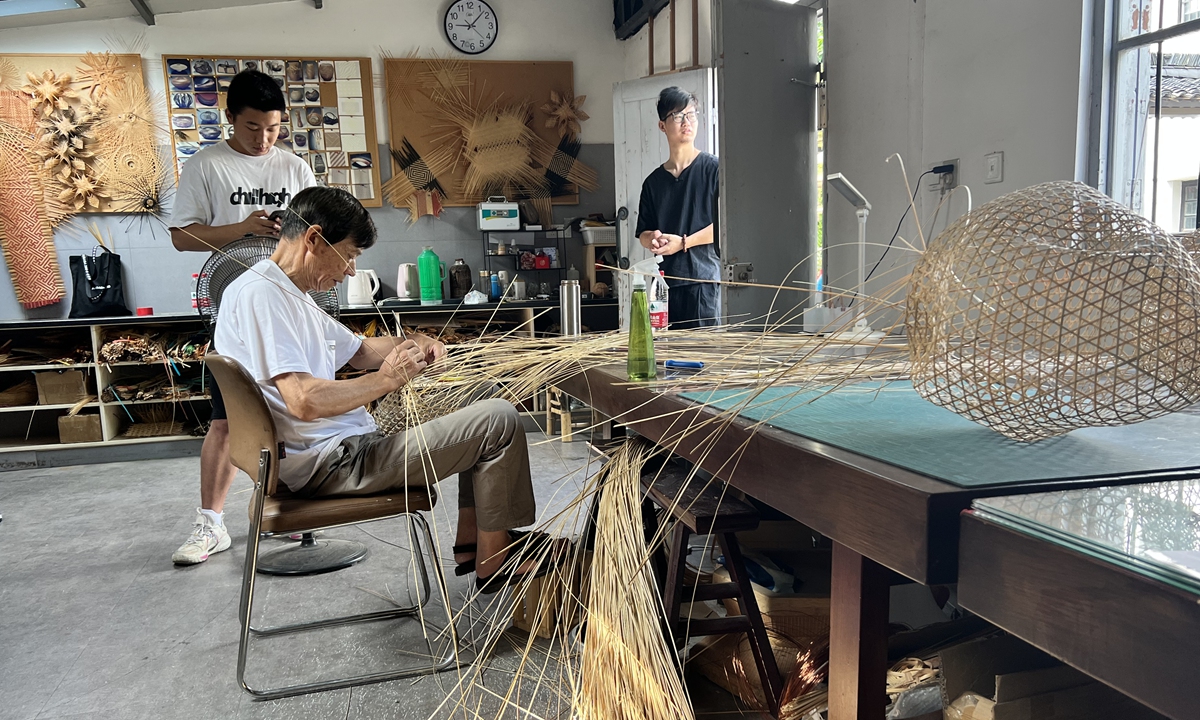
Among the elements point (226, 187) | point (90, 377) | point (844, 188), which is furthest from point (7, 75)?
point (844, 188)

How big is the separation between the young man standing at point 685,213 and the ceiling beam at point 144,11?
389 cm

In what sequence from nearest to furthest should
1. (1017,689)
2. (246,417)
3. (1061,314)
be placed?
1. (1061,314)
2. (1017,689)
3. (246,417)

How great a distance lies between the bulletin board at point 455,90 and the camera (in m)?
5.77

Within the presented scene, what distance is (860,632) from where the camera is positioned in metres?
0.98

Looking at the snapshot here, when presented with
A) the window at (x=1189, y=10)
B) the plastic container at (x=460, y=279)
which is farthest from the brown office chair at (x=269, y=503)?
the plastic container at (x=460, y=279)

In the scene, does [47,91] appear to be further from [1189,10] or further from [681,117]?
[1189,10]

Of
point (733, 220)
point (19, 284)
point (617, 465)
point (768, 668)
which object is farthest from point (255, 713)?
point (19, 284)

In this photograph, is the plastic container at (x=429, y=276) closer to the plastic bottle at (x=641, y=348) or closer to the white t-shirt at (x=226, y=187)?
the white t-shirt at (x=226, y=187)

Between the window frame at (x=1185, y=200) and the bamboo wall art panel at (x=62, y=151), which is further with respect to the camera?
the bamboo wall art panel at (x=62, y=151)

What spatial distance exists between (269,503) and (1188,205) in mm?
2884

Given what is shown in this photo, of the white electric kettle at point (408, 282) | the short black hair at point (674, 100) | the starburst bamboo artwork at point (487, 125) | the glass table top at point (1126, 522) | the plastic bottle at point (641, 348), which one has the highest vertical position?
the starburst bamboo artwork at point (487, 125)

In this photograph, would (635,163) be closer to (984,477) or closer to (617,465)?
(617,465)

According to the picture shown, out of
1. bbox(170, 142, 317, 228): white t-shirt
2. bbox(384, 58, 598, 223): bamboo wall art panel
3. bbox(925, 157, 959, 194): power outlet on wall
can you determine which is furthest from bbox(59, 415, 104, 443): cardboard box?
bbox(925, 157, 959, 194): power outlet on wall

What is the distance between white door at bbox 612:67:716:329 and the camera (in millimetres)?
4691
